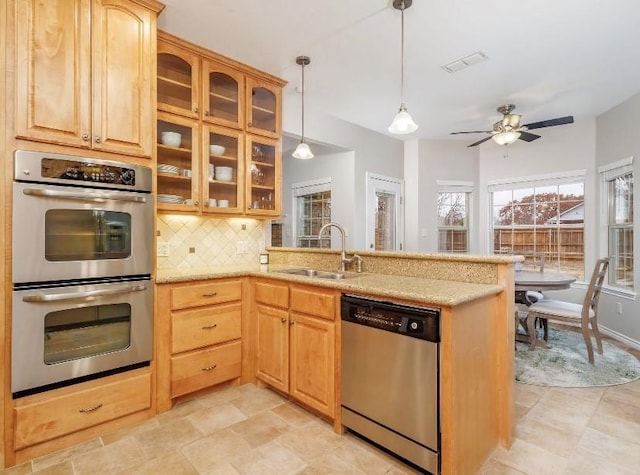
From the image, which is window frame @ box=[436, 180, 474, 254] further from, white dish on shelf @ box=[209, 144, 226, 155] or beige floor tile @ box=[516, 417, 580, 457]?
white dish on shelf @ box=[209, 144, 226, 155]

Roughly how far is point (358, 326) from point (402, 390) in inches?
15.1

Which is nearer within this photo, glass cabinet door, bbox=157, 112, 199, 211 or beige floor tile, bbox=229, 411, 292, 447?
beige floor tile, bbox=229, 411, 292, 447

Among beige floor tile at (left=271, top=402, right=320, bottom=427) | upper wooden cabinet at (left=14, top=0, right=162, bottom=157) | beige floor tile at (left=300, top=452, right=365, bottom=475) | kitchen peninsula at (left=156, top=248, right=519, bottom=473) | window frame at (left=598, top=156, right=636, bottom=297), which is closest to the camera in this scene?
kitchen peninsula at (left=156, top=248, right=519, bottom=473)

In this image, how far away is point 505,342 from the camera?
185 centimetres

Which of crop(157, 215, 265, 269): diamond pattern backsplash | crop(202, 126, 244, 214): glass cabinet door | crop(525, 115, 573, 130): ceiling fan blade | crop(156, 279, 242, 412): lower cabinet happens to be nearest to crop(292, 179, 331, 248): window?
crop(157, 215, 265, 269): diamond pattern backsplash

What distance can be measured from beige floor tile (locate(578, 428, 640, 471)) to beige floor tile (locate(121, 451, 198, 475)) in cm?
212

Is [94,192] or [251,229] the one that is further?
[251,229]

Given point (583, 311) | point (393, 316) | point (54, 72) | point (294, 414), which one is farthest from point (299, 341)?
point (583, 311)

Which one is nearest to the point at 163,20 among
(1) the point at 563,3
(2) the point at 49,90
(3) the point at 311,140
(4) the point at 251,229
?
(2) the point at 49,90

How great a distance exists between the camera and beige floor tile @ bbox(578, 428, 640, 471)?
1785 mm

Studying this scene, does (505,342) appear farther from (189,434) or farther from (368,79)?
(368,79)

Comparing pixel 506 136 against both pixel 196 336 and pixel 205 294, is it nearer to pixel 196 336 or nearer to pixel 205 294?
pixel 205 294

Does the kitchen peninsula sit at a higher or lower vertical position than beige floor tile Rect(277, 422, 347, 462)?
higher

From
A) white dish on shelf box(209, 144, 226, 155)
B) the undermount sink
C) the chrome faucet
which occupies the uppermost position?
white dish on shelf box(209, 144, 226, 155)
